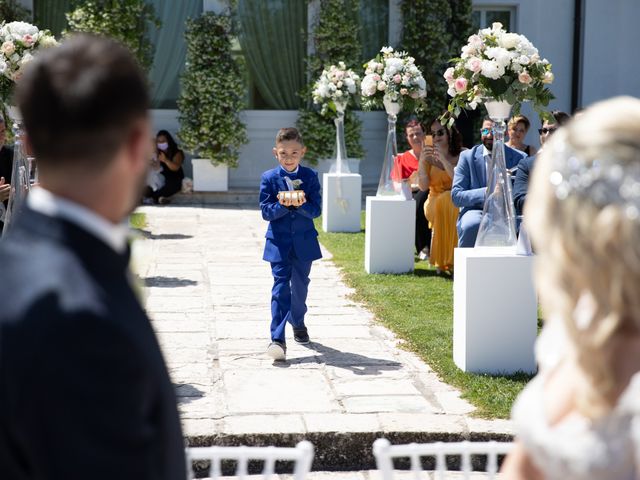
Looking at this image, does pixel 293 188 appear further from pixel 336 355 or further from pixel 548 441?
pixel 548 441

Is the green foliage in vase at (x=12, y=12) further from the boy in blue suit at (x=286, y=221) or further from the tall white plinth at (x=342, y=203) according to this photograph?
the boy in blue suit at (x=286, y=221)

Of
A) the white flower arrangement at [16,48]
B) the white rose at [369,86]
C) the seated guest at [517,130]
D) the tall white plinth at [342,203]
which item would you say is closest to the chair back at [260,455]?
the white flower arrangement at [16,48]

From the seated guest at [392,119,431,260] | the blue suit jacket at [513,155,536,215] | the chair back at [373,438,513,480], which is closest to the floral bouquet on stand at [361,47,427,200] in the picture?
the seated guest at [392,119,431,260]

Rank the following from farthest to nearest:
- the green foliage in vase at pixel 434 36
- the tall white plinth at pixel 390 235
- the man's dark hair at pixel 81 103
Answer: the green foliage in vase at pixel 434 36 → the tall white plinth at pixel 390 235 → the man's dark hair at pixel 81 103

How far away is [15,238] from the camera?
1.52m

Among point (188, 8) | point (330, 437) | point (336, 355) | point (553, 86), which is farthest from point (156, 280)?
point (553, 86)

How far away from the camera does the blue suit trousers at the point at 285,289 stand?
6.68m

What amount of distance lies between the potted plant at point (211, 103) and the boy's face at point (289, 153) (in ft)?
34.8

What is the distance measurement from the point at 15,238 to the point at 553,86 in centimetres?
1904

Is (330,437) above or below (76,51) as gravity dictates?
below

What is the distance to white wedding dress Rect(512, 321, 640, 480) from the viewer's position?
1783 millimetres

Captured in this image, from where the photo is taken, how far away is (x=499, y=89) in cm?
686

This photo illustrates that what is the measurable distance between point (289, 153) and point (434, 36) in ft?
39.3

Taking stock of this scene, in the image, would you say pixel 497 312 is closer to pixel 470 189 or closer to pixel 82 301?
pixel 470 189
